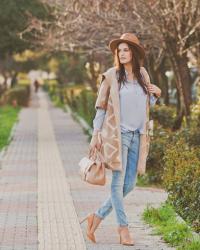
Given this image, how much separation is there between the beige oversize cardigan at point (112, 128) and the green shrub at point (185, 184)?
96cm

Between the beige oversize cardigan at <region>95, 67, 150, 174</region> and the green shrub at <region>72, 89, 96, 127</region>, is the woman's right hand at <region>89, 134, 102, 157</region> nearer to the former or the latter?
the beige oversize cardigan at <region>95, 67, 150, 174</region>

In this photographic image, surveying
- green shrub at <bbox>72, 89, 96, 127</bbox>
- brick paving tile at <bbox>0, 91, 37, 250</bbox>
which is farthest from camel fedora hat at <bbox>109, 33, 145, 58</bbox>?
green shrub at <bbox>72, 89, 96, 127</bbox>

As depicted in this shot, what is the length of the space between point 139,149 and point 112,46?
986 mm

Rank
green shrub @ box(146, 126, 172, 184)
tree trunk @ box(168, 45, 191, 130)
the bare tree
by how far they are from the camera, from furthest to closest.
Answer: tree trunk @ box(168, 45, 191, 130)
the bare tree
green shrub @ box(146, 126, 172, 184)

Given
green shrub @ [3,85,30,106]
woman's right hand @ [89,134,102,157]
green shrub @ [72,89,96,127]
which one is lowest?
green shrub @ [3,85,30,106]

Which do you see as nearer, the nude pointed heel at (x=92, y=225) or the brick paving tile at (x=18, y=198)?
the nude pointed heel at (x=92, y=225)

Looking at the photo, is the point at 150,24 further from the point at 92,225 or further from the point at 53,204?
the point at 92,225

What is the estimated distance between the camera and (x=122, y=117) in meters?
8.30

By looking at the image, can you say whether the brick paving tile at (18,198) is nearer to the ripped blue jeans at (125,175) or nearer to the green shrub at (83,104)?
the ripped blue jeans at (125,175)

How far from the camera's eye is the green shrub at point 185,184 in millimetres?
9125

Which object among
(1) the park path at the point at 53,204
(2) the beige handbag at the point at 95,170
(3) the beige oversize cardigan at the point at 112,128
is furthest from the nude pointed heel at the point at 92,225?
(3) the beige oversize cardigan at the point at 112,128

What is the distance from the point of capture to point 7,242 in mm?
8648

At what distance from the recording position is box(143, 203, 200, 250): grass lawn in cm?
816

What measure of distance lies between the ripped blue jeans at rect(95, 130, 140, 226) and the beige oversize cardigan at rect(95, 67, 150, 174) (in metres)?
0.06
